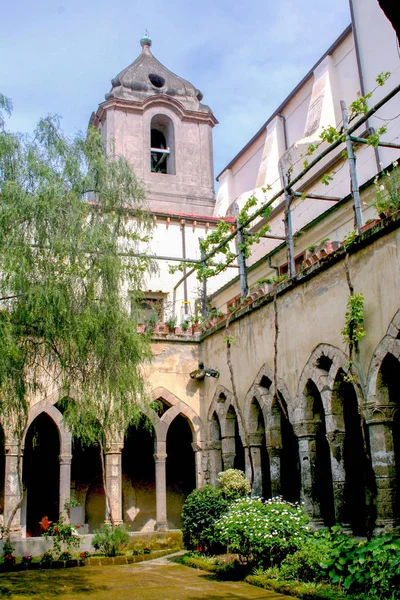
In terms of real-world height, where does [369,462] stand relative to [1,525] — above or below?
above

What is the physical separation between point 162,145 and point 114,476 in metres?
14.6

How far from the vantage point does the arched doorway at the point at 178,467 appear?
1798 centimetres

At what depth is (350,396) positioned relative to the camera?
39.7 ft

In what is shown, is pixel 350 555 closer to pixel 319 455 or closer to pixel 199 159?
pixel 319 455

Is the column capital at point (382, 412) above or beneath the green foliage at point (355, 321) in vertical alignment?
beneath

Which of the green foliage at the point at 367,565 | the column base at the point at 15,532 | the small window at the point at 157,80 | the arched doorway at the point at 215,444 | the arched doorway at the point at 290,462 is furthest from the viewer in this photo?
the small window at the point at 157,80

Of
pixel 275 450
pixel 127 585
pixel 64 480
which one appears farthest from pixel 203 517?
pixel 64 480

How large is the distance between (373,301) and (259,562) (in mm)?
3893

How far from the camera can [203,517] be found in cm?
1184

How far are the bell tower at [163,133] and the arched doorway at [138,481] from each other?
8.14 meters

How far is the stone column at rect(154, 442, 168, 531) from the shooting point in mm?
14508

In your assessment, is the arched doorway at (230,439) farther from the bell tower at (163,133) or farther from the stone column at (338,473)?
the bell tower at (163,133)

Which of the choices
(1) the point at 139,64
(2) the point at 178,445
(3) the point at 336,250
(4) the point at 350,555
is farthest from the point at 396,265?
(1) the point at 139,64

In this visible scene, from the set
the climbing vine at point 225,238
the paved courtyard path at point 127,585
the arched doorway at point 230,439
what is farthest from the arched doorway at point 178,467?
the paved courtyard path at point 127,585
